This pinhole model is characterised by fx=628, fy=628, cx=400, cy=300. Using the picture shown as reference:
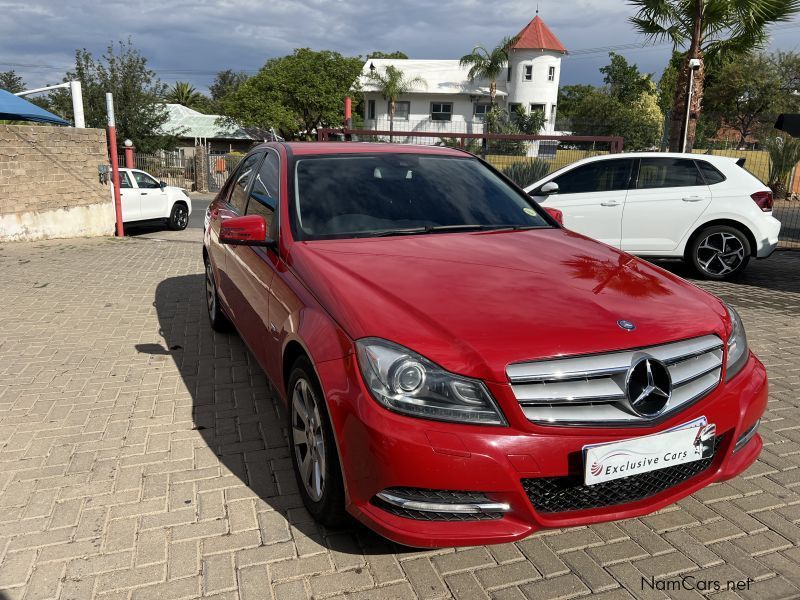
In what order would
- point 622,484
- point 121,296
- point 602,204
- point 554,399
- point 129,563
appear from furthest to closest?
point 602,204 < point 121,296 < point 129,563 < point 622,484 < point 554,399

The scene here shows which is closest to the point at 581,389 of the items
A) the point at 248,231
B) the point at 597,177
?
the point at 248,231

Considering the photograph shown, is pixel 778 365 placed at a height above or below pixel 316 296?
below

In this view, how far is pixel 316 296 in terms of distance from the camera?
2.72 metres

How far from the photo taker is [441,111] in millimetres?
48625

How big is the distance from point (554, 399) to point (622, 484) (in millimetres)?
471

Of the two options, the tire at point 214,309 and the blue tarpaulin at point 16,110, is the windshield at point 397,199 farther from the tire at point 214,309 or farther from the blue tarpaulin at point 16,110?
the blue tarpaulin at point 16,110

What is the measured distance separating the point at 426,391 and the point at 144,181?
13986 millimetres

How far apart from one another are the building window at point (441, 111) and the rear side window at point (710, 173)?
137ft

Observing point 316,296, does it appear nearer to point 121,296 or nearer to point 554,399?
point 554,399

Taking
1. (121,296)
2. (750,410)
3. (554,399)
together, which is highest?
(554,399)

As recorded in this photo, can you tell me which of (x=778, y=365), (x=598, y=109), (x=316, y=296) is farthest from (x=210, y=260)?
(x=598, y=109)

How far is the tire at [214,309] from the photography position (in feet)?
17.9

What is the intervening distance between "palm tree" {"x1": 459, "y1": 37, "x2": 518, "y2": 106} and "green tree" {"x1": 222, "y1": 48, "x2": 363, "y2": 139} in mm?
10240

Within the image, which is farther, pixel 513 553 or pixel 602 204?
pixel 602 204
